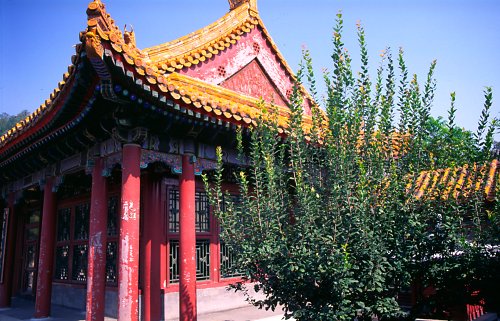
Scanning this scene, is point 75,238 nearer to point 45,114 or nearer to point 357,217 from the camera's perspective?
point 45,114

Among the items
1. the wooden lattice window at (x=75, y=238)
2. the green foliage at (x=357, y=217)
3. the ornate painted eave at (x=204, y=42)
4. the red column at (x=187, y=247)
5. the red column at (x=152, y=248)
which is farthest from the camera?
the wooden lattice window at (x=75, y=238)

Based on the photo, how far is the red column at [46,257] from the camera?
27.4ft

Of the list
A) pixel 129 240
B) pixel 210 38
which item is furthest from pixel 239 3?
pixel 129 240

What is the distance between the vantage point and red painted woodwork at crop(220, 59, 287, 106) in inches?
344

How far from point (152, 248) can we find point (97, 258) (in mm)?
1157

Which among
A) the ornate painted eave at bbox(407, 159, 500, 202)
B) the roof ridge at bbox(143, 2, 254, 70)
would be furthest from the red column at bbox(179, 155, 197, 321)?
the ornate painted eave at bbox(407, 159, 500, 202)

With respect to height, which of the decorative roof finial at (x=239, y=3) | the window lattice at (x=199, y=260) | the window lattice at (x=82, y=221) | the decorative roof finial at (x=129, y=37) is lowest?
the window lattice at (x=199, y=260)

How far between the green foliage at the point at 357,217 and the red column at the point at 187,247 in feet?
7.04

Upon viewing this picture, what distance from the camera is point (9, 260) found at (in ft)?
36.7

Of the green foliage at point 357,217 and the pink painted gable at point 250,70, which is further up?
the pink painted gable at point 250,70

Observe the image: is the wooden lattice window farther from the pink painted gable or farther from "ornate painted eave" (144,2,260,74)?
the pink painted gable

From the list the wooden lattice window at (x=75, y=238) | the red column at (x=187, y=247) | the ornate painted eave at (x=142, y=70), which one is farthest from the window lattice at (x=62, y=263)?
the ornate painted eave at (x=142, y=70)

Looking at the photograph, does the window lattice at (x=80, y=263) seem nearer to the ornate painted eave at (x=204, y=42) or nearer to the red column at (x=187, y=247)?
the red column at (x=187, y=247)

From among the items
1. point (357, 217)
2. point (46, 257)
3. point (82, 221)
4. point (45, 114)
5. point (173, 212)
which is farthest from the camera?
point (82, 221)
